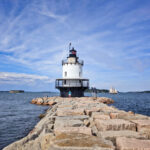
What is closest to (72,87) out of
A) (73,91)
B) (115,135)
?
(73,91)

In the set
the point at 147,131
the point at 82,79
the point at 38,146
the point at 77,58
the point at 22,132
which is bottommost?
the point at 22,132

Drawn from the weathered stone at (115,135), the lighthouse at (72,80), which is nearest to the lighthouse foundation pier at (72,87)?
the lighthouse at (72,80)

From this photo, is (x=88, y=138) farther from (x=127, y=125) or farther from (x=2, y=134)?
(x=2, y=134)

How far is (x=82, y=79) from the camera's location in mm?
23969

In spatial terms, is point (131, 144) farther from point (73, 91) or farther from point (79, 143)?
point (73, 91)

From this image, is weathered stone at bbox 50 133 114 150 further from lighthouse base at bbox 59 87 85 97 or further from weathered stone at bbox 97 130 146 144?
lighthouse base at bbox 59 87 85 97

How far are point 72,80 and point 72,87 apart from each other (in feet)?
3.97

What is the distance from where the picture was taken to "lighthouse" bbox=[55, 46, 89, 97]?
2370 cm

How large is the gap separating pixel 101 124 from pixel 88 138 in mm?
809

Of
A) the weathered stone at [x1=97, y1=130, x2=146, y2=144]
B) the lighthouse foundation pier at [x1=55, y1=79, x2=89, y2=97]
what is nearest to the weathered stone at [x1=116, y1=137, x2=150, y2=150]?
the weathered stone at [x1=97, y1=130, x2=146, y2=144]

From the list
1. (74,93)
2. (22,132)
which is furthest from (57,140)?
(74,93)

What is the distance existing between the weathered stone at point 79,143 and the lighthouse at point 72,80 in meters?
20.8

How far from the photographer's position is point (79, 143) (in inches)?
90.2

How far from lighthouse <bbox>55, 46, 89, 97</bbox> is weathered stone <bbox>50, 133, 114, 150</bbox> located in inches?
819
